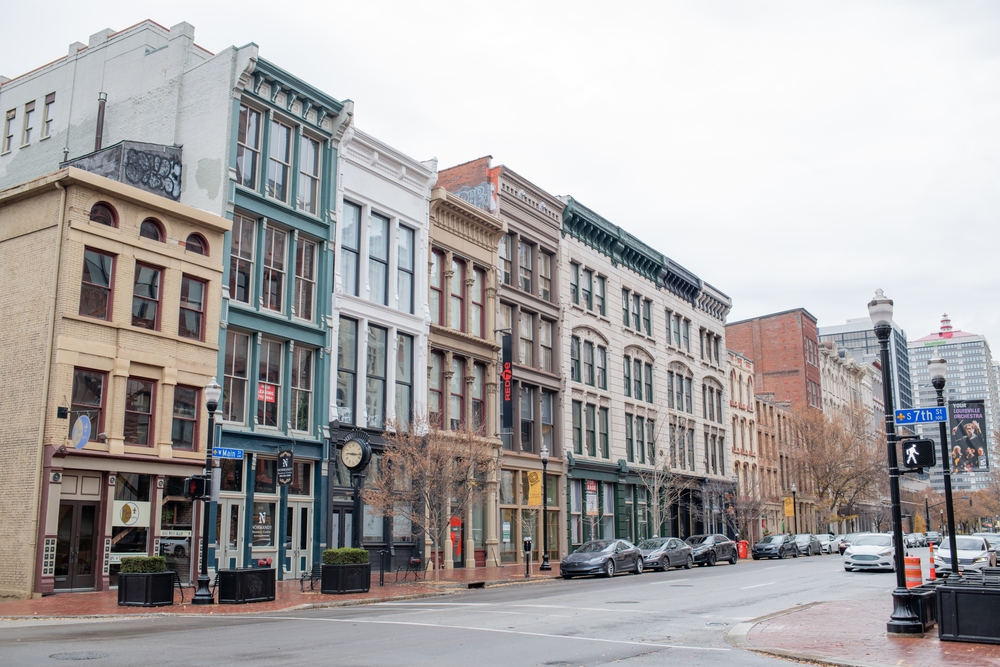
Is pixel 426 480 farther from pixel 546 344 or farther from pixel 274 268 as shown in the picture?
pixel 546 344

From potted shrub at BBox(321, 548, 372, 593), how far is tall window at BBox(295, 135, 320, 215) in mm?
12990

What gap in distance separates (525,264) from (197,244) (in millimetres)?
19497

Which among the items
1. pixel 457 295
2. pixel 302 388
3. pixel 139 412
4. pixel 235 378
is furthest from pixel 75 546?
pixel 457 295

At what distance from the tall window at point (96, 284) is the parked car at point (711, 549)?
2726 cm

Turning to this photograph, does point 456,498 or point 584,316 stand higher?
point 584,316

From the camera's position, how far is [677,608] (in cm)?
1978

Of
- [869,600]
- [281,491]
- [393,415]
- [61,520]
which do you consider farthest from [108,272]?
[869,600]

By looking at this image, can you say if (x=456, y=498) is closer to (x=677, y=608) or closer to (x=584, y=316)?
(x=677, y=608)

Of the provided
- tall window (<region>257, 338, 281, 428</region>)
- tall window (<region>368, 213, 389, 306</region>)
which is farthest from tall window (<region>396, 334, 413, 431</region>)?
tall window (<region>257, 338, 281, 428</region>)

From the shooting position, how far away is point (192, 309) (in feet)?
90.6

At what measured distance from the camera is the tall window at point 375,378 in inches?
1323

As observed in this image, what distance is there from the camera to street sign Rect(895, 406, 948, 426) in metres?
16.2

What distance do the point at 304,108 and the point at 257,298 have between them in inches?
286

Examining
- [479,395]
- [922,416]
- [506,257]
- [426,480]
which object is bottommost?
[426,480]
